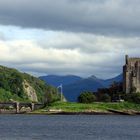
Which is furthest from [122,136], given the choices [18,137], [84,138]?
[18,137]

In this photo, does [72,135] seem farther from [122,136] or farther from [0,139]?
[0,139]

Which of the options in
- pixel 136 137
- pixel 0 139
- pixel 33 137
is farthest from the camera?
pixel 136 137

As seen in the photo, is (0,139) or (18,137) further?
(18,137)

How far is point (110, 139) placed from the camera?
113000 millimetres

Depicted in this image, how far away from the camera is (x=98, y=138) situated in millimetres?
115250

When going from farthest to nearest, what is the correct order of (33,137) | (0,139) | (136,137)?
(136,137)
(33,137)
(0,139)

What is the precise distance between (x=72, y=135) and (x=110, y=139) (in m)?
10.5

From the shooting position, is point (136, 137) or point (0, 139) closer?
point (0, 139)

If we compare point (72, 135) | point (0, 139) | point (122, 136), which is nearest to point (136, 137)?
point (122, 136)

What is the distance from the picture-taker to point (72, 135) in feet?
399

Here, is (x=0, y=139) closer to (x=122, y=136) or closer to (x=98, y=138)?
(x=98, y=138)

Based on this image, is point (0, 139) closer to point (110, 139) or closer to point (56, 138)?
point (56, 138)

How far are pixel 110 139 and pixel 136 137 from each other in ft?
29.5

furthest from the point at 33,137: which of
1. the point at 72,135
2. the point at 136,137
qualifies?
the point at 136,137
